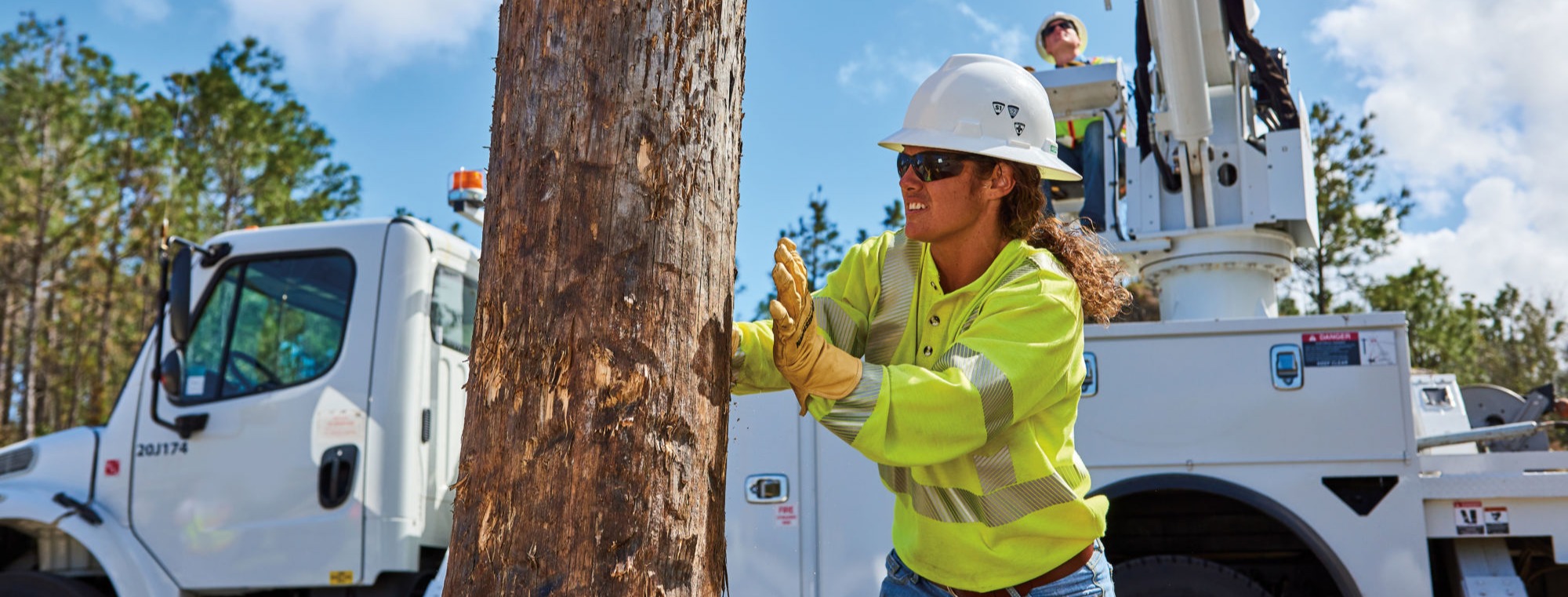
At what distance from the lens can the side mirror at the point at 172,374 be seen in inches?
197

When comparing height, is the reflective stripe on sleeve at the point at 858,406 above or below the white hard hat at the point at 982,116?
below

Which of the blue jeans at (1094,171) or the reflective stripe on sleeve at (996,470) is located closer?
the reflective stripe on sleeve at (996,470)

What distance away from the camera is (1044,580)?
2.20 metres

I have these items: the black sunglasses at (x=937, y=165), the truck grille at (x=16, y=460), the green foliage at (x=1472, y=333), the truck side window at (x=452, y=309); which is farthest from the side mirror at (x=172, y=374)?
the green foliage at (x=1472, y=333)

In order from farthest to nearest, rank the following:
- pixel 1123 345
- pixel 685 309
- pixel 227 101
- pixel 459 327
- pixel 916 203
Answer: pixel 227 101, pixel 459 327, pixel 1123 345, pixel 916 203, pixel 685 309

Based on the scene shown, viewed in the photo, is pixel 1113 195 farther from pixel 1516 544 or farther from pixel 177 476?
pixel 177 476

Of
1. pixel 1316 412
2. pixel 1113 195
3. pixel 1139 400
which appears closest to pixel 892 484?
pixel 1139 400

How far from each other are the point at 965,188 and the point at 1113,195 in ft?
11.1

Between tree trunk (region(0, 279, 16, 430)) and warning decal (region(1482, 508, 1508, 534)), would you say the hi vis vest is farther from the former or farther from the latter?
tree trunk (region(0, 279, 16, 430))

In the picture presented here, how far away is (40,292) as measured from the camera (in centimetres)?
2027

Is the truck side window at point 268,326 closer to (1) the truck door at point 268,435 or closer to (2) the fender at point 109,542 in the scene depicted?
(1) the truck door at point 268,435

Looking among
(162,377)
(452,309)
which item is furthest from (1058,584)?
(162,377)

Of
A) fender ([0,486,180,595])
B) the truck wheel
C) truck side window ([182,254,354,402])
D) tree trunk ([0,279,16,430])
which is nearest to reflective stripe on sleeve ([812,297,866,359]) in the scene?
the truck wheel

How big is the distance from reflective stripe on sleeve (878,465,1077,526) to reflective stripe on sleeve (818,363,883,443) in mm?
365
